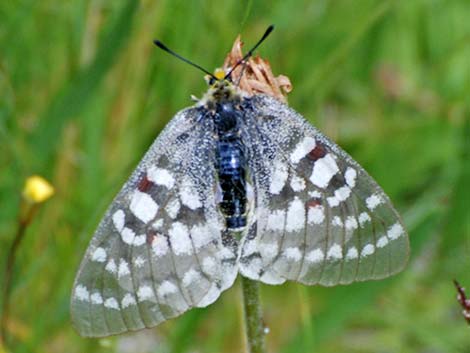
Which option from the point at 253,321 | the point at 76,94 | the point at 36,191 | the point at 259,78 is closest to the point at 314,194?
the point at 259,78

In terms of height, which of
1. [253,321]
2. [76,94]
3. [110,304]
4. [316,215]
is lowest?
[253,321]

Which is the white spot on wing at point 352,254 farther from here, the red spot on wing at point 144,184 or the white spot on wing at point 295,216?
the red spot on wing at point 144,184

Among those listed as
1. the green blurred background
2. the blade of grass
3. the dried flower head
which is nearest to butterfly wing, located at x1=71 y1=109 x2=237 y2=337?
the dried flower head

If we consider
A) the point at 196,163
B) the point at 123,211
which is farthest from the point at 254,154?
the point at 123,211

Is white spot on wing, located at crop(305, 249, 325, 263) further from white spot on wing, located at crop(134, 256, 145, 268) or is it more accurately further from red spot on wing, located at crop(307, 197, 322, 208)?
white spot on wing, located at crop(134, 256, 145, 268)

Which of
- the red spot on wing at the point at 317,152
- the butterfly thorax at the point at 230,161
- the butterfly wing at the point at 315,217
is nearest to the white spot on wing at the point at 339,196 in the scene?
the butterfly wing at the point at 315,217

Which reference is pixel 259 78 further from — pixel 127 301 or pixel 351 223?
pixel 127 301
